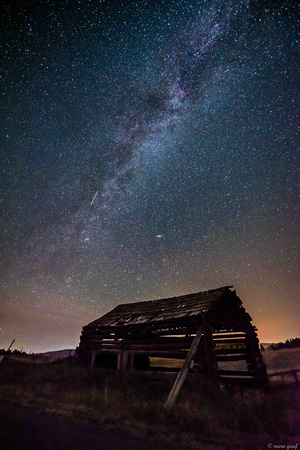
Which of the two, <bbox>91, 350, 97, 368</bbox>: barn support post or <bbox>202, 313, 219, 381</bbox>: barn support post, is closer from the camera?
<bbox>202, 313, 219, 381</bbox>: barn support post

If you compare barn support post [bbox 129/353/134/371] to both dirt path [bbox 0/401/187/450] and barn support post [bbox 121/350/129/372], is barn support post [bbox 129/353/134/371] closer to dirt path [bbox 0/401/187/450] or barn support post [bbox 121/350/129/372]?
barn support post [bbox 121/350/129/372]

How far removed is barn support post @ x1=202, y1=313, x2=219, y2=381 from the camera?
7953 millimetres

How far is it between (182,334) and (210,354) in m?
1.57

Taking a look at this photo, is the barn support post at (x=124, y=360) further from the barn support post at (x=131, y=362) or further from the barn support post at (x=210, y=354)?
the barn support post at (x=210, y=354)

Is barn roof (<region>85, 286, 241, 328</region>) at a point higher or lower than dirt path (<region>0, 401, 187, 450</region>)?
higher

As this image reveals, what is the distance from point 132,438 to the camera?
4.06 m

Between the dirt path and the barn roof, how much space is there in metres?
5.52

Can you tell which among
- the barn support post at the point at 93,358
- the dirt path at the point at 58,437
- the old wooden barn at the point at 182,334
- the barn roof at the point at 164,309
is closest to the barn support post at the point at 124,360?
the old wooden barn at the point at 182,334

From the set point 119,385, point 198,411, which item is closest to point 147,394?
point 119,385

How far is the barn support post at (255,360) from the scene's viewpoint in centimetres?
980

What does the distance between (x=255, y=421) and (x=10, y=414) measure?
18.2ft

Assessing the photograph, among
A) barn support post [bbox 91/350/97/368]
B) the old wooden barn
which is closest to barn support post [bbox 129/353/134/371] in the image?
the old wooden barn

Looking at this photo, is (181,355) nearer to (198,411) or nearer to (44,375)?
(198,411)

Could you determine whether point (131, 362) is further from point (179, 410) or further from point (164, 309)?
point (179, 410)
